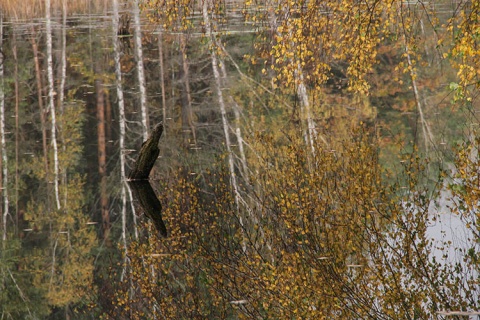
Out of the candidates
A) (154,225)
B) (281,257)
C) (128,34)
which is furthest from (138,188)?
(128,34)

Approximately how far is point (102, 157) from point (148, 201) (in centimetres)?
340

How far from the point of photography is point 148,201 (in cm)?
996

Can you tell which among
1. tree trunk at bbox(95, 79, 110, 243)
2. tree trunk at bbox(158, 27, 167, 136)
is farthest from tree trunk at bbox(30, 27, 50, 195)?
tree trunk at bbox(158, 27, 167, 136)

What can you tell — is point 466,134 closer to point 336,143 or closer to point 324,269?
point 336,143

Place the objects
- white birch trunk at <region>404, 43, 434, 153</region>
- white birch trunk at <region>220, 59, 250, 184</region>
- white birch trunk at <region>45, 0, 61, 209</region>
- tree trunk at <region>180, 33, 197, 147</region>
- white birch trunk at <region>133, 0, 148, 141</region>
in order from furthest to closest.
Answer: white birch trunk at <region>133, 0, 148, 141</region> → tree trunk at <region>180, 33, 197, 147</region> → white birch trunk at <region>45, 0, 61, 209</region> → white birch trunk at <region>220, 59, 250, 184</region> → white birch trunk at <region>404, 43, 434, 153</region>

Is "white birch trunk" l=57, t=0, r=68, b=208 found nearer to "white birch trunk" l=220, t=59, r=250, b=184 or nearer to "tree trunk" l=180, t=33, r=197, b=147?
"tree trunk" l=180, t=33, r=197, b=147

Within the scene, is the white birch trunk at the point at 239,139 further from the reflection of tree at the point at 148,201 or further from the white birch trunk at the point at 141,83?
the white birch trunk at the point at 141,83

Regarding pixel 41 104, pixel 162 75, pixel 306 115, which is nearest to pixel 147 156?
Result: pixel 306 115

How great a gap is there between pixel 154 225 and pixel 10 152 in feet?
17.9

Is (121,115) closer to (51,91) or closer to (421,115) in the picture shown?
(51,91)

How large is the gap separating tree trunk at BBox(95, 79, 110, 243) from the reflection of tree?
1.29ft

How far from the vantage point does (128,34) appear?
24406mm

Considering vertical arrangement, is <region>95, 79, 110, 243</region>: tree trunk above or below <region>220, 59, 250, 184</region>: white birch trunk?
below

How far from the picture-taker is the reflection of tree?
348 inches
